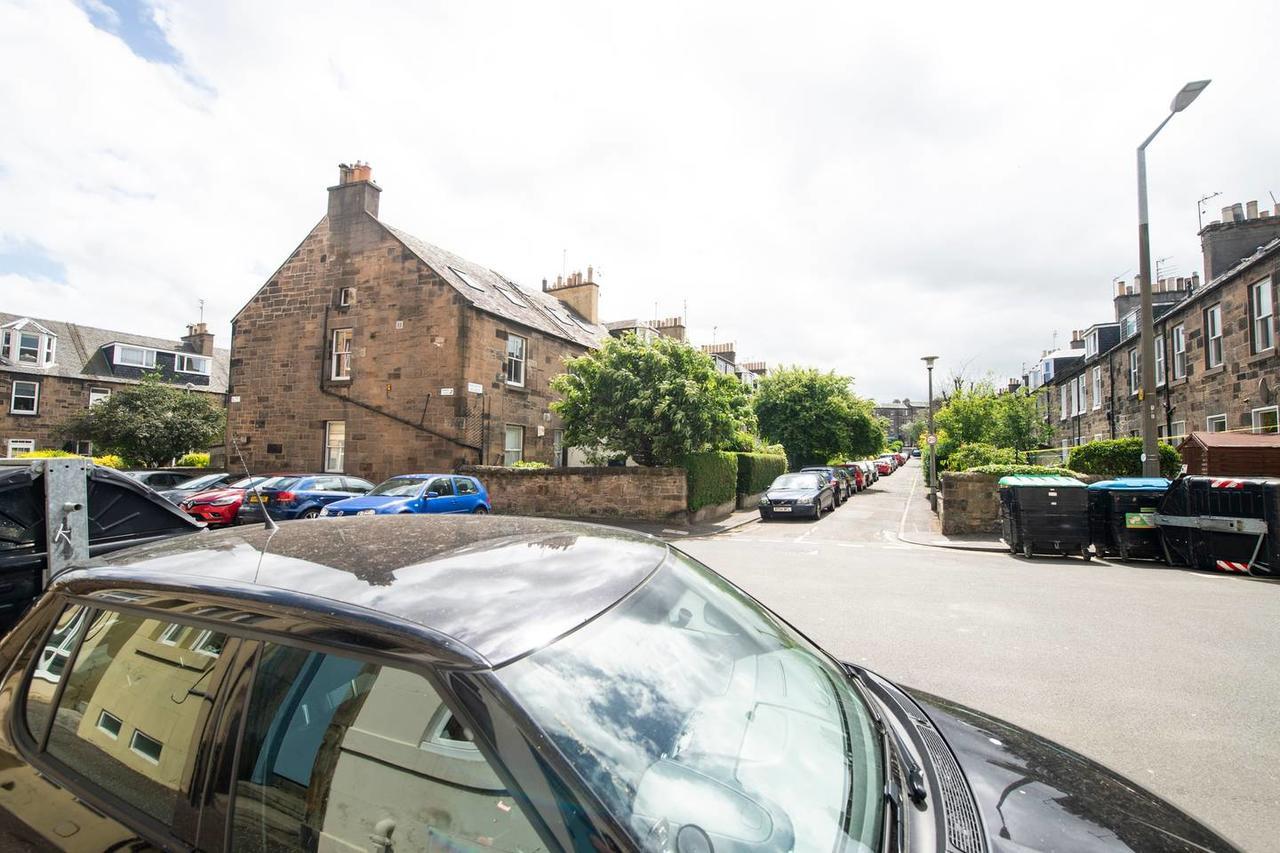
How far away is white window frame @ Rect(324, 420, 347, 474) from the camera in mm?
22141

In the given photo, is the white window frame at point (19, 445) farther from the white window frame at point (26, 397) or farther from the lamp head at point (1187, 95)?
the lamp head at point (1187, 95)

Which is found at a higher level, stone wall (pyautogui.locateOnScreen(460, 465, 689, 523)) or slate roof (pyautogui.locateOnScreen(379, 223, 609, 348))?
slate roof (pyautogui.locateOnScreen(379, 223, 609, 348))

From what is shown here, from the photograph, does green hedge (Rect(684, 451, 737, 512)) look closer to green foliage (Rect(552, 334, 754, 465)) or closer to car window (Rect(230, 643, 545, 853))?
green foliage (Rect(552, 334, 754, 465))

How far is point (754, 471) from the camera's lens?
79.6 ft

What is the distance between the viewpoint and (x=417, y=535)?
2.01m

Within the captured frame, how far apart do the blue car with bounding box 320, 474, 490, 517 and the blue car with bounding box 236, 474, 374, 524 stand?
61cm

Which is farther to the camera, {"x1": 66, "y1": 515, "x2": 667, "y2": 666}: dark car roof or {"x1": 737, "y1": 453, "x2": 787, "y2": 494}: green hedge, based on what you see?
{"x1": 737, "y1": 453, "x2": 787, "y2": 494}: green hedge

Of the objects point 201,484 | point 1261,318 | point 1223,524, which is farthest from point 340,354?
point 1261,318

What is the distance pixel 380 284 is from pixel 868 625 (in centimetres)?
2058

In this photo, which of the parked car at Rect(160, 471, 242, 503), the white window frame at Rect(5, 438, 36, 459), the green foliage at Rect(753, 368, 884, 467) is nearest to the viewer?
the parked car at Rect(160, 471, 242, 503)

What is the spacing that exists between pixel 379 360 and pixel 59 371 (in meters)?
24.0

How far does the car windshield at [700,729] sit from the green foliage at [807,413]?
104 feet

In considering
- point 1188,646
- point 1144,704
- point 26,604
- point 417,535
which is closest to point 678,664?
point 417,535

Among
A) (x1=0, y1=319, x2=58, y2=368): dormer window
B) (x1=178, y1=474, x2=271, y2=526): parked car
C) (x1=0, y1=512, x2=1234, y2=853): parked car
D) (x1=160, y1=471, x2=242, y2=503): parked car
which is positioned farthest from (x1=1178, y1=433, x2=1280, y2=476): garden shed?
(x1=0, y1=319, x2=58, y2=368): dormer window
